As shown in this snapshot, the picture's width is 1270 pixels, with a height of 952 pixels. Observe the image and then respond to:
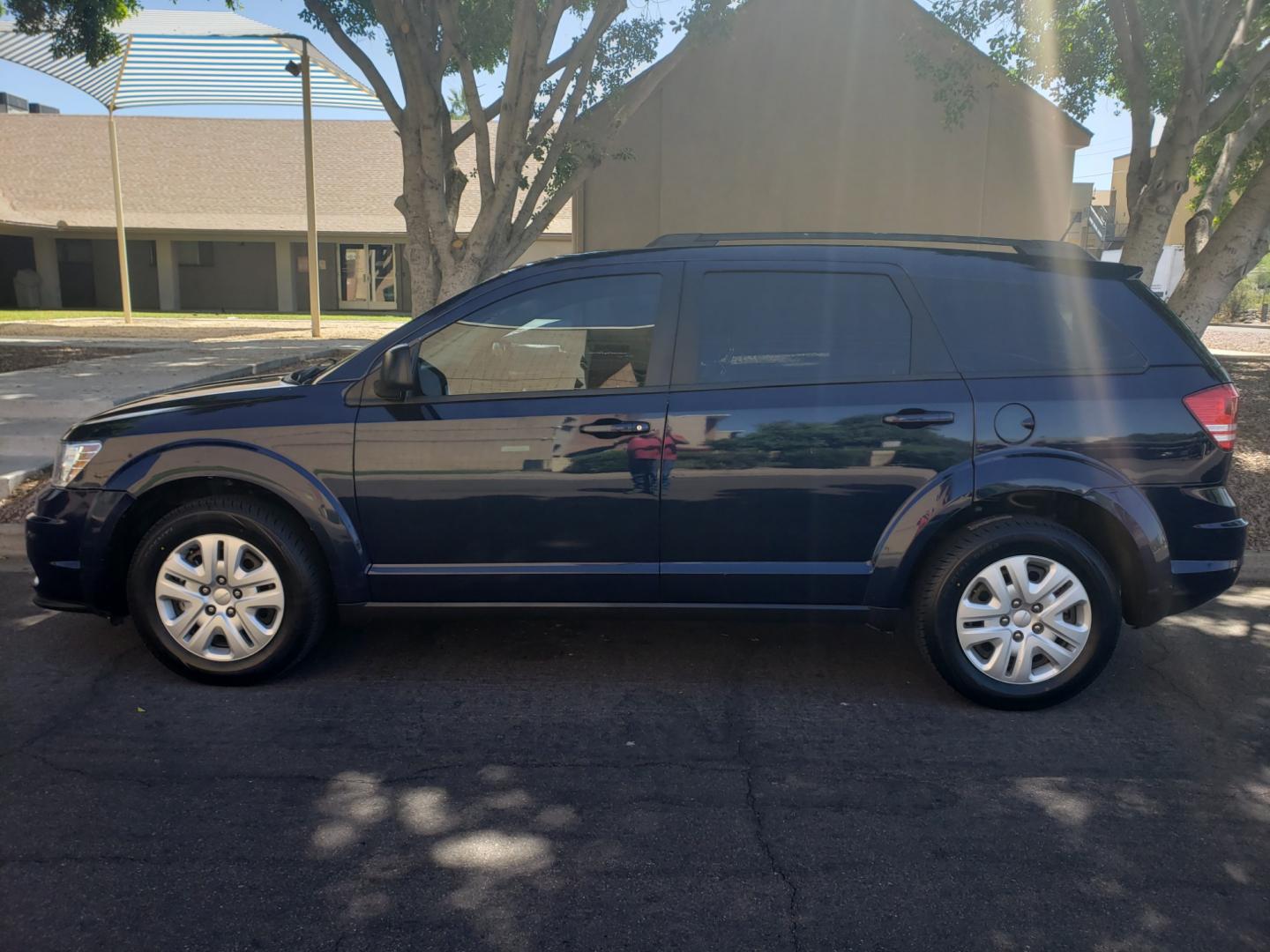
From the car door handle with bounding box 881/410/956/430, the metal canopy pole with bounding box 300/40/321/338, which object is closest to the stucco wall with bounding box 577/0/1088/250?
the metal canopy pole with bounding box 300/40/321/338

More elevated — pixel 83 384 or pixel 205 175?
pixel 205 175

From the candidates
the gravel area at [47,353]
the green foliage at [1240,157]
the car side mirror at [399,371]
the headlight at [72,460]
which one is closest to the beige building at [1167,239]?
the green foliage at [1240,157]

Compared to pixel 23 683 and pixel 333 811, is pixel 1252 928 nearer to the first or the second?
pixel 333 811

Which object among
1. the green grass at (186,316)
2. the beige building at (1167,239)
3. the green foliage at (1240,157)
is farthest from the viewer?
the beige building at (1167,239)

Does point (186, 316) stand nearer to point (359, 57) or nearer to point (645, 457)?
point (359, 57)

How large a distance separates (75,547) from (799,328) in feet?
10.8

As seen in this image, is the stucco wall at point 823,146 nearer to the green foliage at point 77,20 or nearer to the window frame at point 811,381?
the green foliage at point 77,20

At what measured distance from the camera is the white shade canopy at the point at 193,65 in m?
17.5

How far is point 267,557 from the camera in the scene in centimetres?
430

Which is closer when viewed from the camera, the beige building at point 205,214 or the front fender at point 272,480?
Answer: the front fender at point 272,480

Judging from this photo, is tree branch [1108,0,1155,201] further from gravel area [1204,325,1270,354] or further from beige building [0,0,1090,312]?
gravel area [1204,325,1270,354]

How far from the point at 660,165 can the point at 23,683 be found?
43.8 ft

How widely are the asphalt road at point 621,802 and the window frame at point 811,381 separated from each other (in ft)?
4.56

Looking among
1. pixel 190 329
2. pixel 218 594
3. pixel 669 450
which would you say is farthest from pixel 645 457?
pixel 190 329
